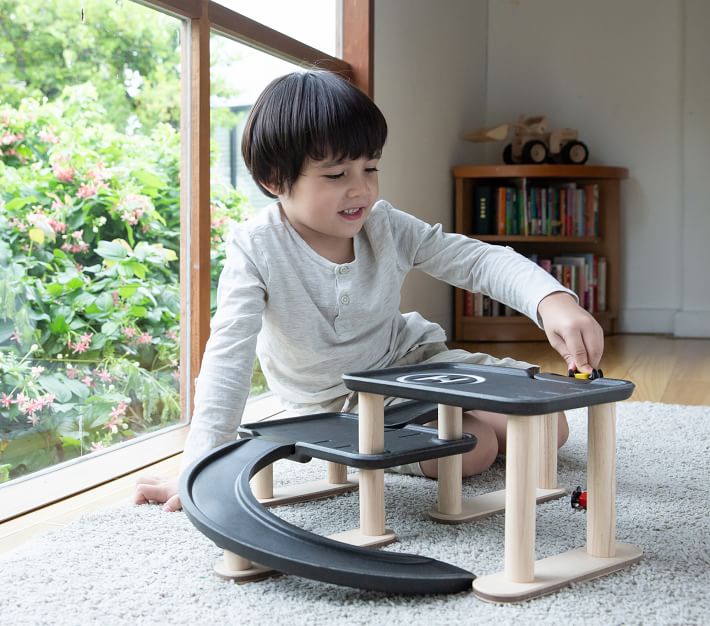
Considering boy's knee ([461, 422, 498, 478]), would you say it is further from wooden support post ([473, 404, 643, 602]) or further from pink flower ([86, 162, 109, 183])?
pink flower ([86, 162, 109, 183])

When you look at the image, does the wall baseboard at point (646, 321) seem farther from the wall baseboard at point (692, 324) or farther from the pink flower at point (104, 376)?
the pink flower at point (104, 376)

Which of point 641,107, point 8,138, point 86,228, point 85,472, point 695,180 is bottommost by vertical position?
point 85,472

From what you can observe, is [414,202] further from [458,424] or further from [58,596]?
[58,596]

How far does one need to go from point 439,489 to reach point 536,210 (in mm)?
2141

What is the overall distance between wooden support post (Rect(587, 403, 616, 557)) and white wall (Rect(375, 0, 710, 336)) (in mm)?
2079

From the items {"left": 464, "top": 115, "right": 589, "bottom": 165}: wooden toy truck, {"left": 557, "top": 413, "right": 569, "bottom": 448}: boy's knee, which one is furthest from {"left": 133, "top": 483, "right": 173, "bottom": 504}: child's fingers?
{"left": 464, "top": 115, "right": 589, "bottom": 165}: wooden toy truck

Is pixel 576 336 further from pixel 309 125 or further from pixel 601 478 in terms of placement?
pixel 309 125

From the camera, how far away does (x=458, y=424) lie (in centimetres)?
88

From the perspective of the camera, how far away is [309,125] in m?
1.04

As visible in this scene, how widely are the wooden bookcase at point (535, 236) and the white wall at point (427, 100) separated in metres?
0.06

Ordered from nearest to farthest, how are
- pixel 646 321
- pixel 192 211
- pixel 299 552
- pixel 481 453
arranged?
pixel 299 552 → pixel 481 453 → pixel 192 211 → pixel 646 321

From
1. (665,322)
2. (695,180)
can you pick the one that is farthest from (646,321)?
(695,180)

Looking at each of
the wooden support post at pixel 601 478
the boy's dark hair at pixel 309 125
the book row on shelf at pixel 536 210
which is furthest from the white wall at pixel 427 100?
the wooden support post at pixel 601 478

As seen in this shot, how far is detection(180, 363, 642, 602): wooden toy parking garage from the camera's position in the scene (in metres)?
0.69
